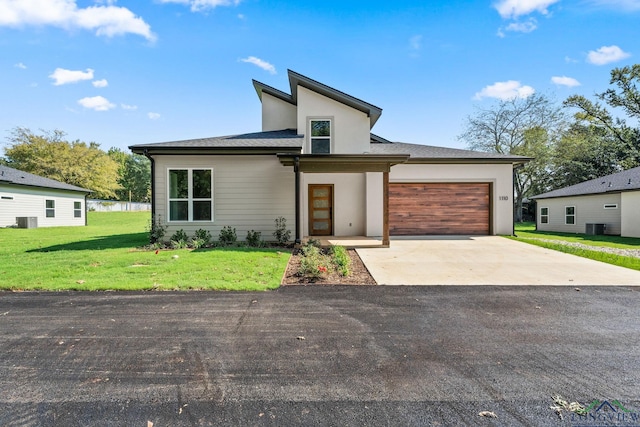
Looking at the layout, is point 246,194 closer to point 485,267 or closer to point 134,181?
point 485,267

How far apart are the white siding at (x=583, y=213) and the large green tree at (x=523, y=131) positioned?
9.48m

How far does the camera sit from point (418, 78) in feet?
52.2

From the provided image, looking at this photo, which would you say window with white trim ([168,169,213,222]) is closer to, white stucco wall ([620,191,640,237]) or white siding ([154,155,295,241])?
white siding ([154,155,295,241])

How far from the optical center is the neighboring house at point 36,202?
60.3ft

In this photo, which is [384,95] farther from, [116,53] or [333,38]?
[116,53]

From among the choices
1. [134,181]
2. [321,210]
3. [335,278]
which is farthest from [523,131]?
[134,181]

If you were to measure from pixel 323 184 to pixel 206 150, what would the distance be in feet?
15.1

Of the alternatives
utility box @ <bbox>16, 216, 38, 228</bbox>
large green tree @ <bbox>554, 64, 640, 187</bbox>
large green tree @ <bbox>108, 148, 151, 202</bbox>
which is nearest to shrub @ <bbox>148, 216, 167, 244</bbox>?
utility box @ <bbox>16, 216, 38, 228</bbox>

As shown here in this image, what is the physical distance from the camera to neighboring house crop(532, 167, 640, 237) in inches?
A: 565

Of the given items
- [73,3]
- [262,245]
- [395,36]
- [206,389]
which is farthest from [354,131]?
[206,389]

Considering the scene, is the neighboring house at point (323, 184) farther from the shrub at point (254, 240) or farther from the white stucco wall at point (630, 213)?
the white stucco wall at point (630, 213)

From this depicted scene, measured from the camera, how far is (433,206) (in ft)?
42.9

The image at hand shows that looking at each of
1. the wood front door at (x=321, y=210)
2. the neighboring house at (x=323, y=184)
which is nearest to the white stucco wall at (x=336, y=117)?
the neighboring house at (x=323, y=184)
